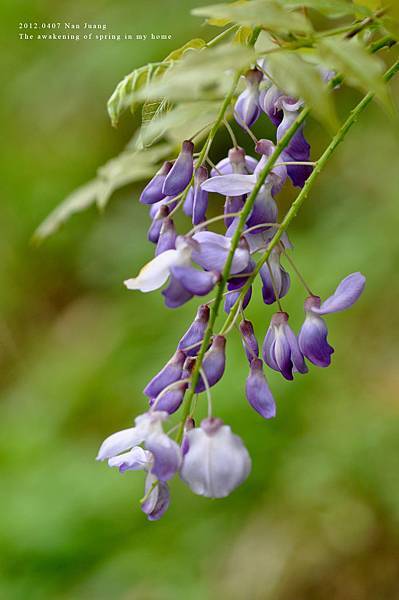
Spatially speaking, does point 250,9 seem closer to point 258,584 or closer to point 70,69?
point 258,584

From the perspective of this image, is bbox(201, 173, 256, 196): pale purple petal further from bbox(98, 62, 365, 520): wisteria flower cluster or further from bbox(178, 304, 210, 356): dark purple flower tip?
bbox(178, 304, 210, 356): dark purple flower tip

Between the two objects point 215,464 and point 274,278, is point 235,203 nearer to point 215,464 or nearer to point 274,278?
point 274,278

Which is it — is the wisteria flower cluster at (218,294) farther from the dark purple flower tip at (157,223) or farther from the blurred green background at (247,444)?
the blurred green background at (247,444)

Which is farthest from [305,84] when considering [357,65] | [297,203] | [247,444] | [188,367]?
[247,444]

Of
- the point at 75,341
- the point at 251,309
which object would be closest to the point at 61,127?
the point at 75,341

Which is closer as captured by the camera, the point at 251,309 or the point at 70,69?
the point at 251,309

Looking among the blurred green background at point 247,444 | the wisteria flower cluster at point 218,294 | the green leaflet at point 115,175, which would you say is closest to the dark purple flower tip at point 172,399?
the wisteria flower cluster at point 218,294
